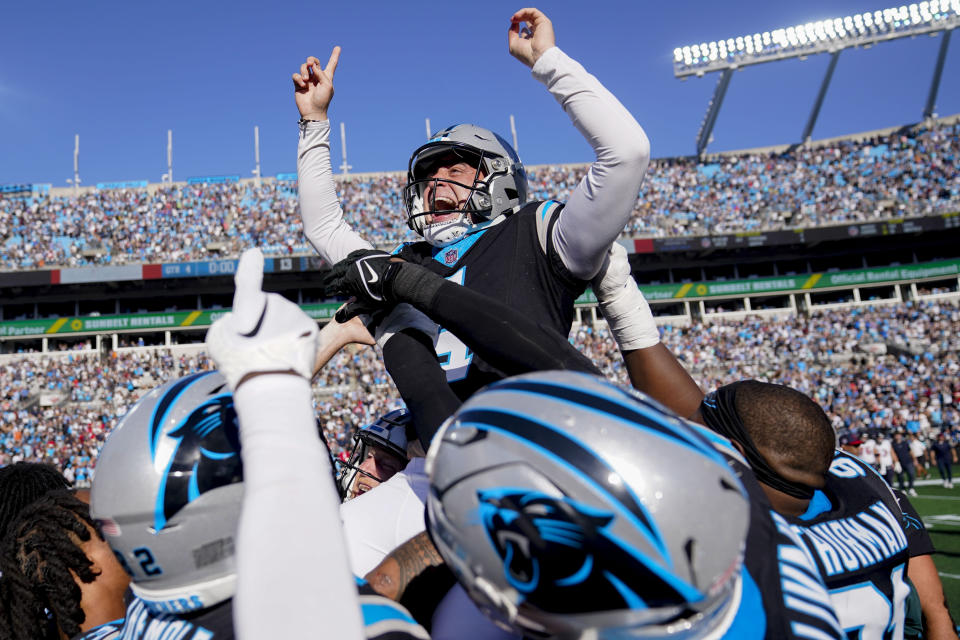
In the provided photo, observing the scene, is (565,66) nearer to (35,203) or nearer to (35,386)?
(35,386)

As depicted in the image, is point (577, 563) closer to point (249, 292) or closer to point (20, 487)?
point (249, 292)

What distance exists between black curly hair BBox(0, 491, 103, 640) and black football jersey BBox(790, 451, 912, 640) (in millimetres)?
2780

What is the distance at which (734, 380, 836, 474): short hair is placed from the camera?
2281mm

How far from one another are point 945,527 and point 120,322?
1353 inches

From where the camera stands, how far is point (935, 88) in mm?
39438

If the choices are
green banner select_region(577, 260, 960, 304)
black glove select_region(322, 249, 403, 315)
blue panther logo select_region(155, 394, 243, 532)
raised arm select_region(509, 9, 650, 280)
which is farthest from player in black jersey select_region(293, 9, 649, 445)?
green banner select_region(577, 260, 960, 304)

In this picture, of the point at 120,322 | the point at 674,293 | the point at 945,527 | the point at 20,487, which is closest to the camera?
the point at 20,487

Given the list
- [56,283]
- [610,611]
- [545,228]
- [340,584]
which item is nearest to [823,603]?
[610,611]

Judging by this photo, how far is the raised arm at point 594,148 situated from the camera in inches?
80.9

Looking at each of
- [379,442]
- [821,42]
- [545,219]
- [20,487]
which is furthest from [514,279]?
[821,42]

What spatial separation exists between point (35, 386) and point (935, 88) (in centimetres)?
5134

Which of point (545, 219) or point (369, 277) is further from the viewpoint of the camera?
point (545, 219)

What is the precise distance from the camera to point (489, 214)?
9.06 ft

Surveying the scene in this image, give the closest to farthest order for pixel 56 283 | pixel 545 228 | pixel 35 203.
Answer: pixel 545 228
pixel 56 283
pixel 35 203
